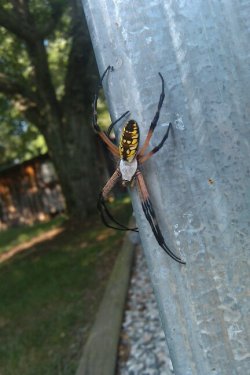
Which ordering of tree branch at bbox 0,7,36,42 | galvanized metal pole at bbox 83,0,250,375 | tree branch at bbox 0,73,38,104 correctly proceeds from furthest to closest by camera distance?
tree branch at bbox 0,73,38,104, tree branch at bbox 0,7,36,42, galvanized metal pole at bbox 83,0,250,375

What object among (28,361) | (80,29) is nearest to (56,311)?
(28,361)

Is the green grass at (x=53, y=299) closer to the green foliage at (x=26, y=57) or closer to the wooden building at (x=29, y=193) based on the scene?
the green foliage at (x=26, y=57)

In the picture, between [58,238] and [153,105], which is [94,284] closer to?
[58,238]

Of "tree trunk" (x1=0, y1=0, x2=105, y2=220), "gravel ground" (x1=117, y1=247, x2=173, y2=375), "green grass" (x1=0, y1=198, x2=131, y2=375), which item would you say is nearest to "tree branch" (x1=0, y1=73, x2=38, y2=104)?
"tree trunk" (x1=0, y1=0, x2=105, y2=220)

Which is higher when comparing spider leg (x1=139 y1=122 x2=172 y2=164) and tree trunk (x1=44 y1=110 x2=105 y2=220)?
spider leg (x1=139 y1=122 x2=172 y2=164)

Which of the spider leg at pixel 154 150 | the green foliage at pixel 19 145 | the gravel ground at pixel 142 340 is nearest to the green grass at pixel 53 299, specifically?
the gravel ground at pixel 142 340

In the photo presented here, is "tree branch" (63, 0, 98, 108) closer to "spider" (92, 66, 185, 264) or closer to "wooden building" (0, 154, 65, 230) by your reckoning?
"spider" (92, 66, 185, 264)

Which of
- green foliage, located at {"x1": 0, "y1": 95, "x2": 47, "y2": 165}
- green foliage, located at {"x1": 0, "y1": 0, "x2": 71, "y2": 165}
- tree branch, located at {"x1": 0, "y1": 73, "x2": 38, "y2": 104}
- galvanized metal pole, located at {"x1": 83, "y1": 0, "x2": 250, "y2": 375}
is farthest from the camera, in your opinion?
green foliage, located at {"x1": 0, "y1": 95, "x2": 47, "y2": 165}

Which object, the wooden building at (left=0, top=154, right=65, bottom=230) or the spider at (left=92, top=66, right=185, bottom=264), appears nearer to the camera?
the spider at (left=92, top=66, right=185, bottom=264)
